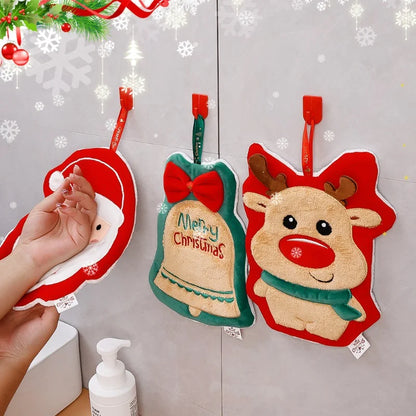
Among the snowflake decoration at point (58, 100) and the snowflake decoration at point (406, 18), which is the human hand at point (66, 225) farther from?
the snowflake decoration at point (406, 18)

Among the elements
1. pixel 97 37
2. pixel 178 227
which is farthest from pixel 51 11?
pixel 178 227

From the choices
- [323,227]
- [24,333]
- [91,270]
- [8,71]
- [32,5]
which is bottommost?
[24,333]

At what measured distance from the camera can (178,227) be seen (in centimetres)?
96

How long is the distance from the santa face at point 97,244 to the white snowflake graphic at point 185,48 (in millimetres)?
279

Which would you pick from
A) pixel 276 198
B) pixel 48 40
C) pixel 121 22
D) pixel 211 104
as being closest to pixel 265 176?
pixel 276 198

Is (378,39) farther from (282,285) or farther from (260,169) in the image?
(282,285)

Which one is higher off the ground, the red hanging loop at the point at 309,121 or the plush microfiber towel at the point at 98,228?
the red hanging loop at the point at 309,121

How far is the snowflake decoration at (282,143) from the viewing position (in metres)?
0.82

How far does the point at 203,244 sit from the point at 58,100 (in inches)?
15.3

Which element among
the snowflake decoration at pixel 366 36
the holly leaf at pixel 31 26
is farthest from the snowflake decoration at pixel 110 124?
the snowflake decoration at pixel 366 36

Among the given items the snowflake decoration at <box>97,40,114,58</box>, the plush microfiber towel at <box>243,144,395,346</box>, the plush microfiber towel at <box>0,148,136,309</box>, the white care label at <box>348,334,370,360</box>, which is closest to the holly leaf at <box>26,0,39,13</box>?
the snowflake decoration at <box>97,40,114,58</box>

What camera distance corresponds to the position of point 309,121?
785 millimetres

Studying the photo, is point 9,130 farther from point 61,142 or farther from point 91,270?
point 91,270

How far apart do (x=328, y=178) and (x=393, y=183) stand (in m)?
0.08
